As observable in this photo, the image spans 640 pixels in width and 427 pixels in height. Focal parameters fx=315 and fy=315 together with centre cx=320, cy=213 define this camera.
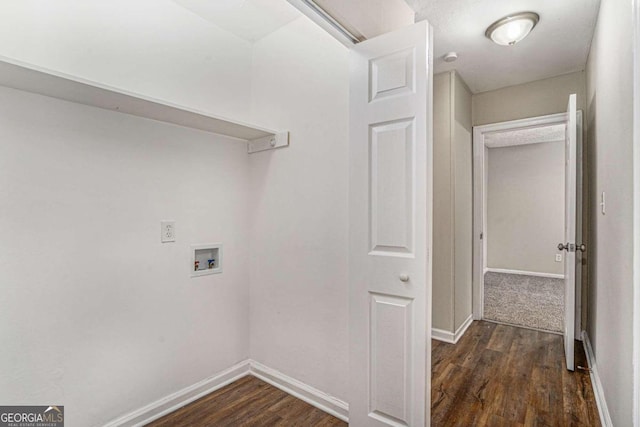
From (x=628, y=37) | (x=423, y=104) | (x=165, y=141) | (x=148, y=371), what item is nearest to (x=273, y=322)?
(x=148, y=371)

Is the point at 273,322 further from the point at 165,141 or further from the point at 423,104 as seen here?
the point at 423,104

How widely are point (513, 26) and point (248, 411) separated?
3.12 meters

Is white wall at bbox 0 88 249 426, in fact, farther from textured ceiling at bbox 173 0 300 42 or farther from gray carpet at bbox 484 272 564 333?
gray carpet at bbox 484 272 564 333

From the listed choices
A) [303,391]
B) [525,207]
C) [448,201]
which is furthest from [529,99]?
[303,391]

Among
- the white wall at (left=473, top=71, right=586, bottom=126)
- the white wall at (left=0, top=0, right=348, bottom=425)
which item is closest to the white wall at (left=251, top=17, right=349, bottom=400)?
the white wall at (left=0, top=0, right=348, bottom=425)

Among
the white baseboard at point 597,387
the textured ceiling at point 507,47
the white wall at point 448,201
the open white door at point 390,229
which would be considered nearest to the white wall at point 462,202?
the white wall at point 448,201

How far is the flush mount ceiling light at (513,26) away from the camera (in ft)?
7.00

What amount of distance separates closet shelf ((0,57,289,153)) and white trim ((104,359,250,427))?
1.69 metres

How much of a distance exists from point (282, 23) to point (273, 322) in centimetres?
218

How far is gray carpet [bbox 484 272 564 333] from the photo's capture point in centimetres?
350

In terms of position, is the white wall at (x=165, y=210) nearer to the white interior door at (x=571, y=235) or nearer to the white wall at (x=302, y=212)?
the white wall at (x=302, y=212)

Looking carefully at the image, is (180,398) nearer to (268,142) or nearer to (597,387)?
(268,142)

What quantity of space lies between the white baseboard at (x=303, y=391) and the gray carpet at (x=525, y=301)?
2462mm

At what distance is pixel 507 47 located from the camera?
2.58 metres
